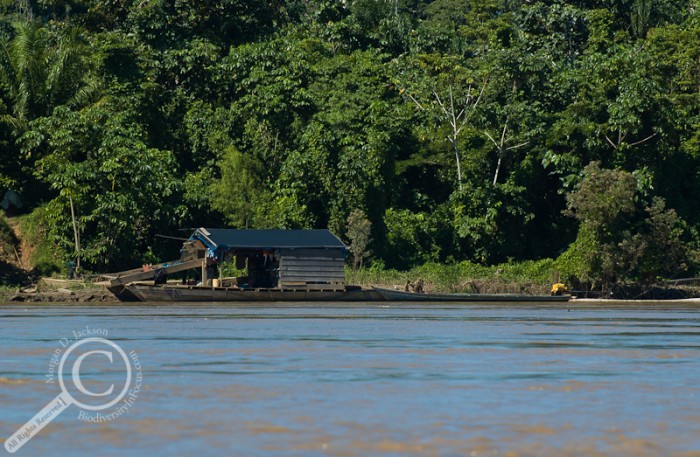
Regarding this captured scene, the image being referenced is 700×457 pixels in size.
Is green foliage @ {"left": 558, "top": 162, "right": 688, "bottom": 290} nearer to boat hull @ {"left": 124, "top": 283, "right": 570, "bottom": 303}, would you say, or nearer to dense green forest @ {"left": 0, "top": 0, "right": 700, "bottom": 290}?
dense green forest @ {"left": 0, "top": 0, "right": 700, "bottom": 290}

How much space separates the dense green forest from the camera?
162 feet

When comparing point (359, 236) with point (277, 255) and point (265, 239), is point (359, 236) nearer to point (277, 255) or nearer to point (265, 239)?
point (277, 255)

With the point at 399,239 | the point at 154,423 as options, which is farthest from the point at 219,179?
the point at 154,423

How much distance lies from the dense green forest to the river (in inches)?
935

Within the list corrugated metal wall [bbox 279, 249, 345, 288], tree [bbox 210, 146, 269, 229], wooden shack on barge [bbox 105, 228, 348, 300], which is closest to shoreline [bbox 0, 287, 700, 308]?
wooden shack on barge [bbox 105, 228, 348, 300]

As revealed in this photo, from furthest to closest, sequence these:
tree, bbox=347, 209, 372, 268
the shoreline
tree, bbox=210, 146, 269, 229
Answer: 1. tree, bbox=210, 146, 269, 229
2. tree, bbox=347, 209, 372, 268
3. the shoreline

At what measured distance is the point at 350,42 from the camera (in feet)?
207

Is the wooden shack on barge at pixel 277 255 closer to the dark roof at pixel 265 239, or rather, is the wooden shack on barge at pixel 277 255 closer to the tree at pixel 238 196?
the dark roof at pixel 265 239

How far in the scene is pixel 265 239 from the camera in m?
45.7

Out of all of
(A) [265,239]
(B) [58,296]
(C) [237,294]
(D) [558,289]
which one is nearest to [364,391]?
(C) [237,294]

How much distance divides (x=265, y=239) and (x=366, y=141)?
10385mm

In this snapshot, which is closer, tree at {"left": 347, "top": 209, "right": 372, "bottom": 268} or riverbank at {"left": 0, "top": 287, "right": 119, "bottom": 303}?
riverbank at {"left": 0, "top": 287, "right": 119, "bottom": 303}

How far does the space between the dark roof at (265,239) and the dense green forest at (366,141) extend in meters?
3.97

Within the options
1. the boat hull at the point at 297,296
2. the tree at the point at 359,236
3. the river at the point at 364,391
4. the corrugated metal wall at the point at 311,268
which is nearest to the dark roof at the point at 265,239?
the corrugated metal wall at the point at 311,268
